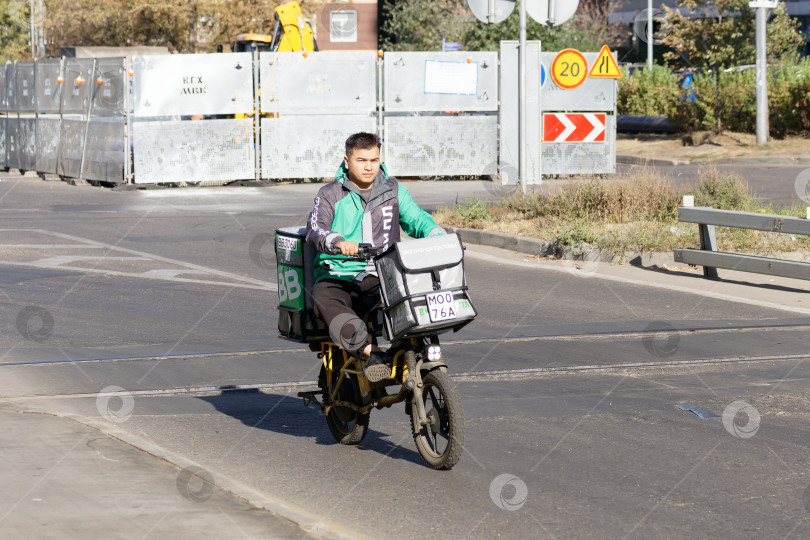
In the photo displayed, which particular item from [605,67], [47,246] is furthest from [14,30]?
[47,246]

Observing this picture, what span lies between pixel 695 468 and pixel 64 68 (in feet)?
70.6

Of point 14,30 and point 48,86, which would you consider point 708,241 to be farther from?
point 14,30

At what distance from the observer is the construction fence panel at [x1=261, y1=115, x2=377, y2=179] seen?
2398 centimetres

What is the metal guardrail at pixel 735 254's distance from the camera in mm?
11742

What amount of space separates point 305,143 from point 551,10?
7.79 metres

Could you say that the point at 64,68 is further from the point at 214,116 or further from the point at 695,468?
the point at 695,468

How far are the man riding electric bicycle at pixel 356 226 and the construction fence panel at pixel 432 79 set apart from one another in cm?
1834

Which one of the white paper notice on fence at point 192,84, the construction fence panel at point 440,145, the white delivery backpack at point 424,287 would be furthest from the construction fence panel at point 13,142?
the white delivery backpack at point 424,287

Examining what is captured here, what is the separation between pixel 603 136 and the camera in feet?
81.5

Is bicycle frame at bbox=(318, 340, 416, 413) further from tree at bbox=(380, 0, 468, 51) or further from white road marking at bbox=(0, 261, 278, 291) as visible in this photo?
tree at bbox=(380, 0, 468, 51)

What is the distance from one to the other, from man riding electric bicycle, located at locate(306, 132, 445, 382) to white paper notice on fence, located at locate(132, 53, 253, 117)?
17.6 metres

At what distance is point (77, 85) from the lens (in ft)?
80.4

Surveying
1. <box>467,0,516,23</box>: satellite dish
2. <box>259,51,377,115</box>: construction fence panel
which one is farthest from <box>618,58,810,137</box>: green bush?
<box>467,0,516,23</box>: satellite dish

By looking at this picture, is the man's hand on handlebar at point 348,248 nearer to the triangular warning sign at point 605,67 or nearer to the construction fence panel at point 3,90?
the triangular warning sign at point 605,67
